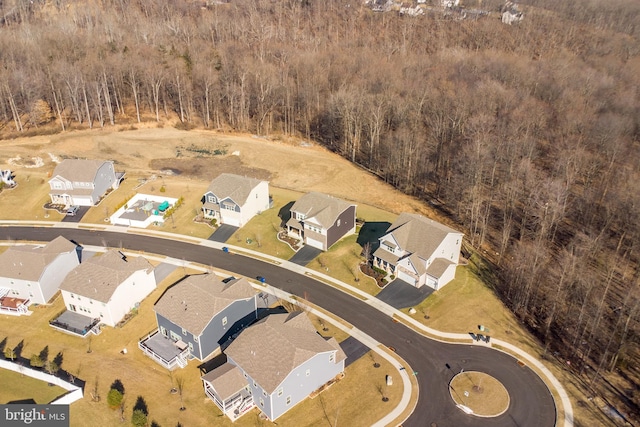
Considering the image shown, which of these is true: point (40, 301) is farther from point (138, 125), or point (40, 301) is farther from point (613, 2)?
point (613, 2)

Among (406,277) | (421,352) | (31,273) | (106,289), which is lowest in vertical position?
(421,352)

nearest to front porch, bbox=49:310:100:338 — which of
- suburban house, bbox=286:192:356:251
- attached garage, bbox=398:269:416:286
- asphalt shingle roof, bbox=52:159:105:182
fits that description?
suburban house, bbox=286:192:356:251

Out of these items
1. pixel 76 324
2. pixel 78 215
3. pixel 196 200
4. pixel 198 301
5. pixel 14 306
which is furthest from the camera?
pixel 196 200

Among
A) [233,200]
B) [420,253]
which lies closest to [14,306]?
[233,200]

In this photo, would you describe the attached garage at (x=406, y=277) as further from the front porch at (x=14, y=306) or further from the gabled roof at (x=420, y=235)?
the front porch at (x=14, y=306)

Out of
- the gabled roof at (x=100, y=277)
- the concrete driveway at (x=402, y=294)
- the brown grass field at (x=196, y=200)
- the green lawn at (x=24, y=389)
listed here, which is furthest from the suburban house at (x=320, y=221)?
the green lawn at (x=24, y=389)

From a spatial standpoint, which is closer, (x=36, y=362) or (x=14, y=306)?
(x=36, y=362)

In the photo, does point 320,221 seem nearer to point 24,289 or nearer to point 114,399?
point 114,399

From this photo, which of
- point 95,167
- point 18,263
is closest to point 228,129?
point 95,167
